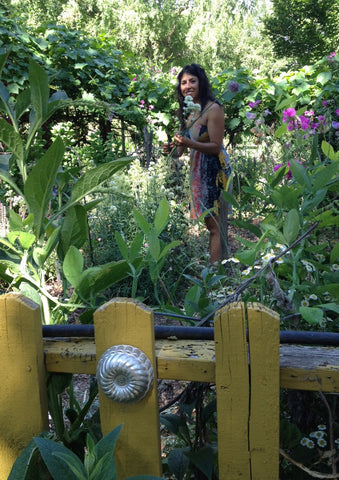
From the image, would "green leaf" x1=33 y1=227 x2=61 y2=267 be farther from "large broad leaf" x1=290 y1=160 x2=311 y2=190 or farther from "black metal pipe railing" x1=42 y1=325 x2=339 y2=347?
"large broad leaf" x1=290 y1=160 x2=311 y2=190

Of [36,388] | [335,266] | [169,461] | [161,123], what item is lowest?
[169,461]

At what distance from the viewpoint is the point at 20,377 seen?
0.87m

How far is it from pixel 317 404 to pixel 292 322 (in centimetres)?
27

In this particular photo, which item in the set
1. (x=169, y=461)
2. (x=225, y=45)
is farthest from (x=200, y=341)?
(x=225, y=45)

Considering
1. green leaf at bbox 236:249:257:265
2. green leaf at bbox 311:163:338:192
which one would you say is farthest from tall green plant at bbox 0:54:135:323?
green leaf at bbox 311:163:338:192

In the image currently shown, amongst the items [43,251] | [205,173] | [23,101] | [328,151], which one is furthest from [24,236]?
[205,173]

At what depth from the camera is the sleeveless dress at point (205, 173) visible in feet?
11.2

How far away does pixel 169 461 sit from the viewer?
0.91 m

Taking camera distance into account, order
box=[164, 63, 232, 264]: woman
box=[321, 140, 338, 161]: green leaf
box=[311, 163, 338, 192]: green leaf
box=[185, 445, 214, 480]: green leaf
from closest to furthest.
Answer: box=[185, 445, 214, 480]: green leaf
box=[311, 163, 338, 192]: green leaf
box=[321, 140, 338, 161]: green leaf
box=[164, 63, 232, 264]: woman

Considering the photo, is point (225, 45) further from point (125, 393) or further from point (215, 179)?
point (125, 393)

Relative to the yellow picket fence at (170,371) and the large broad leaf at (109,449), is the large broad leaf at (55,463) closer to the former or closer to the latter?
the large broad leaf at (109,449)

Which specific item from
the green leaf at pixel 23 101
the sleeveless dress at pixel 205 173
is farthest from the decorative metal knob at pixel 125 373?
the sleeveless dress at pixel 205 173

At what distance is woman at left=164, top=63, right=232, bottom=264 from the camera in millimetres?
3248

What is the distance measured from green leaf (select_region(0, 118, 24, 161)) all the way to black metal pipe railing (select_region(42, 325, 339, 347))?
414 mm
